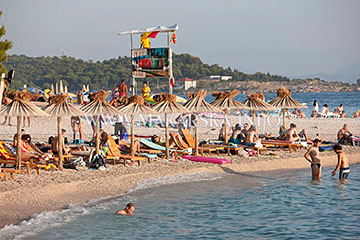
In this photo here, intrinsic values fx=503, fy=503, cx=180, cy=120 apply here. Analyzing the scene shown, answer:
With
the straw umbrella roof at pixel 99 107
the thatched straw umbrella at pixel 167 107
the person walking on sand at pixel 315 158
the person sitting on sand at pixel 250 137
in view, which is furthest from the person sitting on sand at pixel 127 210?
the person sitting on sand at pixel 250 137

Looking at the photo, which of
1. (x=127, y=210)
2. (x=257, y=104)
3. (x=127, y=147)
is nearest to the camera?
(x=127, y=210)

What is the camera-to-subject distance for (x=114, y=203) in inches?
398

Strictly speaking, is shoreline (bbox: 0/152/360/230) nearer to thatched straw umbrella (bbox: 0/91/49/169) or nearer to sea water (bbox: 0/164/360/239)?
sea water (bbox: 0/164/360/239)

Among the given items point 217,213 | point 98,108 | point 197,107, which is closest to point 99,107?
point 98,108

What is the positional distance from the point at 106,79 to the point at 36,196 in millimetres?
123777

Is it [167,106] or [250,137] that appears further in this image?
[250,137]

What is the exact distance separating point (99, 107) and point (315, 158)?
18.1 feet

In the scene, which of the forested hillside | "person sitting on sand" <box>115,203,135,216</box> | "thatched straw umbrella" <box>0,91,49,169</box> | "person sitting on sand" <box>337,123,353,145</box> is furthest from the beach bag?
the forested hillside

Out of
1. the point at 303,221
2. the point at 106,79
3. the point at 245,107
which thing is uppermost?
the point at 106,79

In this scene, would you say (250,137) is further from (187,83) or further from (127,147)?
(187,83)

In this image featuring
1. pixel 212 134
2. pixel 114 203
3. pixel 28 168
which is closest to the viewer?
pixel 114 203

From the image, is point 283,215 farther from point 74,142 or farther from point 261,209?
point 74,142

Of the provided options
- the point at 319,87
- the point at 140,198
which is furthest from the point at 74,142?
→ the point at 319,87

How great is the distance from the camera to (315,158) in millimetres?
12164
